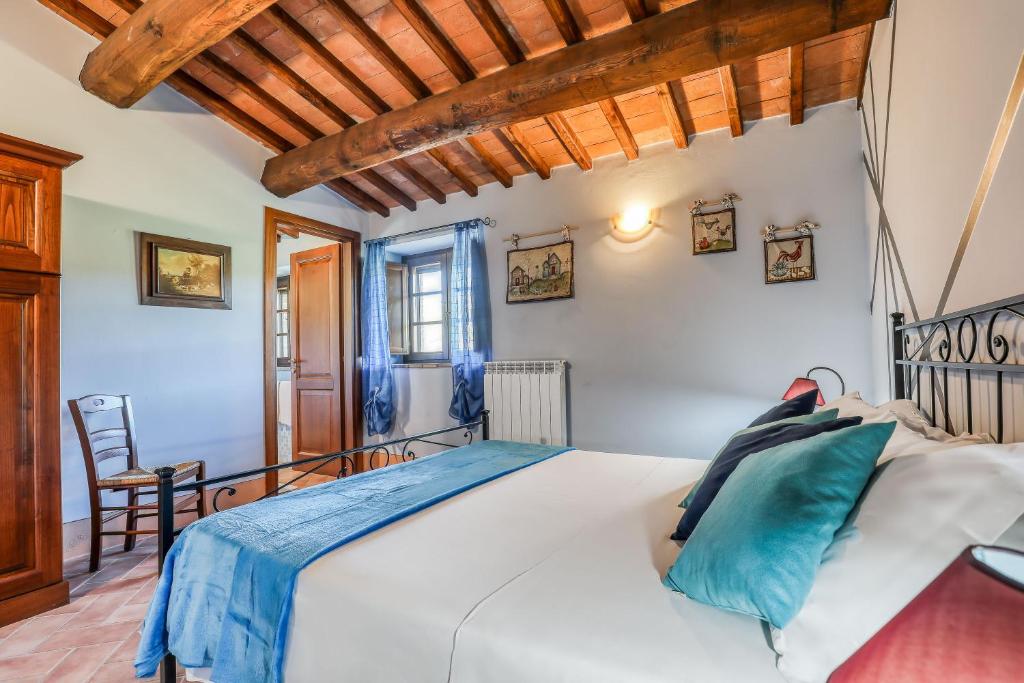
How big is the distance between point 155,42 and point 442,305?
2.61 metres

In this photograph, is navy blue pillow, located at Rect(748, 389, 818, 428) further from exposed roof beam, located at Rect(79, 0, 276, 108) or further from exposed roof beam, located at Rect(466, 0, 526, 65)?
exposed roof beam, located at Rect(79, 0, 276, 108)

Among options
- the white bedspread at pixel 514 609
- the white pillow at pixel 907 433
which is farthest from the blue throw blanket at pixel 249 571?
the white pillow at pixel 907 433

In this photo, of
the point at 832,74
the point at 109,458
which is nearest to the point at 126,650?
the point at 109,458

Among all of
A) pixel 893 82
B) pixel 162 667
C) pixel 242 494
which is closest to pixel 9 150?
pixel 162 667

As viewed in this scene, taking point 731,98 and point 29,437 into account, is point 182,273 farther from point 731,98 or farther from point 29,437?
point 731,98

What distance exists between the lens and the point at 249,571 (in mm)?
1167

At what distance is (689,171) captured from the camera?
3135 mm

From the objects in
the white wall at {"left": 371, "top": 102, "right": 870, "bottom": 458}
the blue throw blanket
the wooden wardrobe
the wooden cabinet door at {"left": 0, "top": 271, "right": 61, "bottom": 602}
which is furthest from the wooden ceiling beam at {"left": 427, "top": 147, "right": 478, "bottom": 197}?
the blue throw blanket

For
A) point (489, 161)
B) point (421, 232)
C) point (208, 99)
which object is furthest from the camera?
point (421, 232)

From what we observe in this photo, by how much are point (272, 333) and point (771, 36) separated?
12.0 ft

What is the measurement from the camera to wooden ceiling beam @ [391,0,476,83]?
94.0 inches

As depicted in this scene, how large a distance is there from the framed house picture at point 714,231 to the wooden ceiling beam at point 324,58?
219cm

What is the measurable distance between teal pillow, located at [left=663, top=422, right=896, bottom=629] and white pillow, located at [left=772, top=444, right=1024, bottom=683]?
0.03m

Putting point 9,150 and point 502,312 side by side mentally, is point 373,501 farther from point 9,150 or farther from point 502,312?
point 502,312
